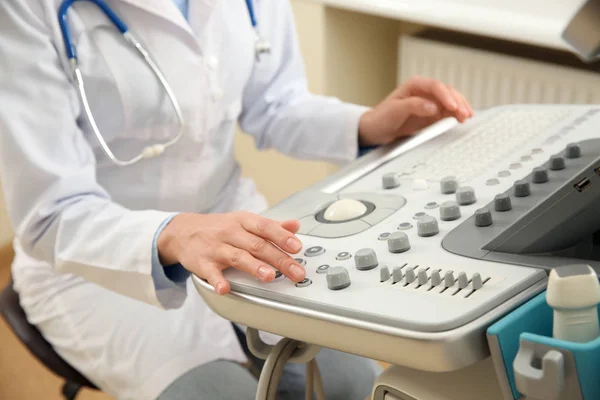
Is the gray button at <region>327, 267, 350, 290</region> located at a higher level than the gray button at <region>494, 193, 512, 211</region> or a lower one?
lower

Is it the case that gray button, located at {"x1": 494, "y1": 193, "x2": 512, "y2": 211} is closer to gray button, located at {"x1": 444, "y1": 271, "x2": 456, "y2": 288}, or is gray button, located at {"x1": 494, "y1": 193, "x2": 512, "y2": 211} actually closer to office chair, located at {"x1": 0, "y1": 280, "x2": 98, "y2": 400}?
gray button, located at {"x1": 444, "y1": 271, "x2": 456, "y2": 288}

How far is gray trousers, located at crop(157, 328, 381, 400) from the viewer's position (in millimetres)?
856

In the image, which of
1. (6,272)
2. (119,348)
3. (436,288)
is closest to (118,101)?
(119,348)

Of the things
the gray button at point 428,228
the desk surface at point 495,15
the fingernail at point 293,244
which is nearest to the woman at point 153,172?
the fingernail at point 293,244

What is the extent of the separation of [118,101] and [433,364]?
576mm

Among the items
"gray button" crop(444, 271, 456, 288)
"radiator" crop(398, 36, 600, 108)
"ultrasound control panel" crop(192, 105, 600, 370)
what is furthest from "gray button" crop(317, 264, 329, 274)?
"radiator" crop(398, 36, 600, 108)

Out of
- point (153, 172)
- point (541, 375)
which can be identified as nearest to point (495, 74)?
point (153, 172)

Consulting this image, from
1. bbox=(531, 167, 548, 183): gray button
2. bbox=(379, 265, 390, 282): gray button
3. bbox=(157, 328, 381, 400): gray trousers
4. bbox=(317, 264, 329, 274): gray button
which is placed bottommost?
bbox=(157, 328, 381, 400): gray trousers

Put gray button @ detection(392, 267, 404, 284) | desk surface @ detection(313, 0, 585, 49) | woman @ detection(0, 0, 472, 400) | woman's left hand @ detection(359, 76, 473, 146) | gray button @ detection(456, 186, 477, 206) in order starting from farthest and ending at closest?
desk surface @ detection(313, 0, 585, 49) < woman's left hand @ detection(359, 76, 473, 146) < woman @ detection(0, 0, 472, 400) < gray button @ detection(456, 186, 477, 206) < gray button @ detection(392, 267, 404, 284)

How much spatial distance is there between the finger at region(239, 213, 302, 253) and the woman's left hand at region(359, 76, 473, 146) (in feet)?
1.17

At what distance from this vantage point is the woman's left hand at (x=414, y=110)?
3.09 feet

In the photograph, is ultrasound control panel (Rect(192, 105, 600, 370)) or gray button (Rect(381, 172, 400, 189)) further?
gray button (Rect(381, 172, 400, 189))

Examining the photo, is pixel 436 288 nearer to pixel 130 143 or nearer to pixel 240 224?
pixel 240 224

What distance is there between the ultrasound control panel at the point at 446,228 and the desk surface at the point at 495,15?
0.57 meters
